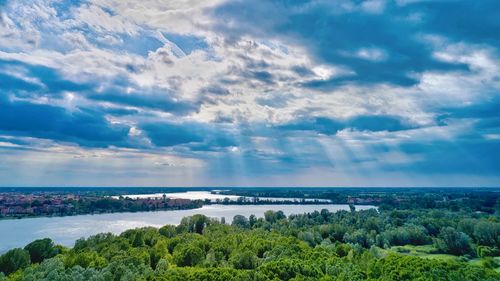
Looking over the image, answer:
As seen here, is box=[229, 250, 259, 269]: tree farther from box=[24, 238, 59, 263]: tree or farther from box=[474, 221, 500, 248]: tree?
box=[474, 221, 500, 248]: tree

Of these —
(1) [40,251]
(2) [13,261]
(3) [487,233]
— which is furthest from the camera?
(3) [487,233]

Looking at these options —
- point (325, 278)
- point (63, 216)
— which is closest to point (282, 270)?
point (325, 278)

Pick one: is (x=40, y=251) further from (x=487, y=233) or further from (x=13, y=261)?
(x=487, y=233)

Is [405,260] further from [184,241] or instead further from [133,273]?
[184,241]

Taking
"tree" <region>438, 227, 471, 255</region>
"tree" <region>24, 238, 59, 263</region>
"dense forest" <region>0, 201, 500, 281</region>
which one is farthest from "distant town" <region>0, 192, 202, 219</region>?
"tree" <region>438, 227, 471, 255</region>

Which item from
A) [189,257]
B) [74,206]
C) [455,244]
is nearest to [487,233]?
[455,244]

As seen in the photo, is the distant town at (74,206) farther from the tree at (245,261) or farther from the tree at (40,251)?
the tree at (245,261)
